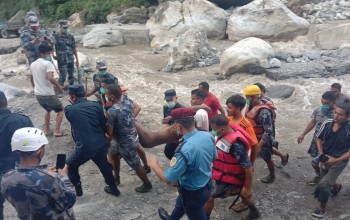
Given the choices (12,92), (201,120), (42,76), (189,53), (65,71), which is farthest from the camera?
(189,53)

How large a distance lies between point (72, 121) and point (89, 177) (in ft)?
4.89

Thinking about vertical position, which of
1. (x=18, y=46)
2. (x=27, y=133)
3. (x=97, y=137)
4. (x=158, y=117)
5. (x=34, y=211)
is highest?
(x=27, y=133)

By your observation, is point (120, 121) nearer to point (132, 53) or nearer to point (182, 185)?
point (182, 185)

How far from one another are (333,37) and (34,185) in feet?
39.0

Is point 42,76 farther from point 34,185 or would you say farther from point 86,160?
point 34,185

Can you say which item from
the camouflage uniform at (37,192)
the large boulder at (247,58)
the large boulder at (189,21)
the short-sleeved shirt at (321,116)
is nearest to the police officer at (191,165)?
the camouflage uniform at (37,192)

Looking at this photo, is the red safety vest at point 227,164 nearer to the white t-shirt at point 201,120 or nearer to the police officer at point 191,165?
the white t-shirt at point 201,120

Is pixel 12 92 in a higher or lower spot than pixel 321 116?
lower

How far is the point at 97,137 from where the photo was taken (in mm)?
5211

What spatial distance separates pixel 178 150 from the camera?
385 centimetres

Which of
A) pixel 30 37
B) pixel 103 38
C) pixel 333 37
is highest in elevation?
pixel 30 37

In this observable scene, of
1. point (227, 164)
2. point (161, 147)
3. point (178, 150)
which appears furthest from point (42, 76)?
point (178, 150)

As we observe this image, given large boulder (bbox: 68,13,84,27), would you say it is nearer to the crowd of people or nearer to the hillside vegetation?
the hillside vegetation

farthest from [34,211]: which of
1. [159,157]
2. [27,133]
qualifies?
[159,157]
